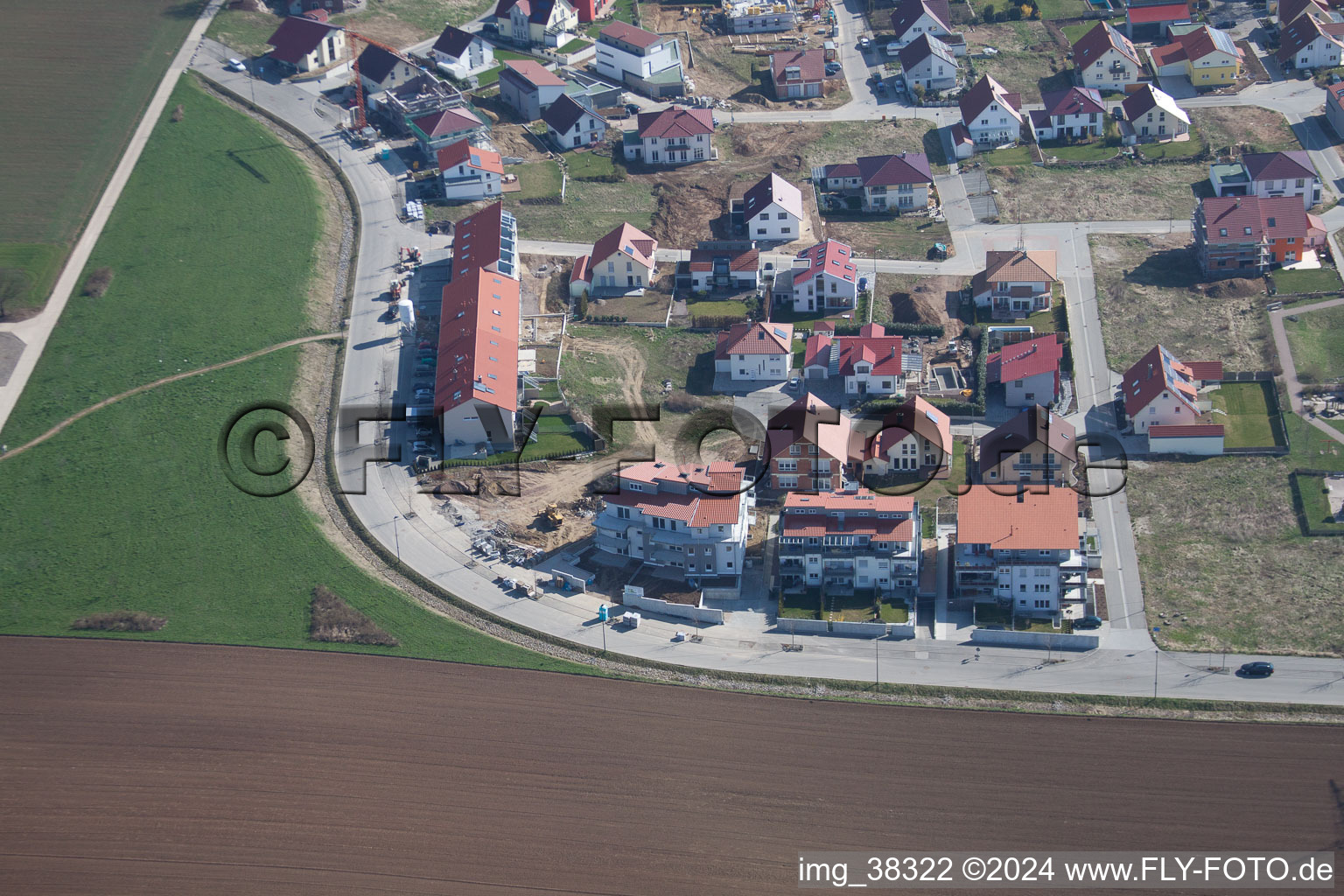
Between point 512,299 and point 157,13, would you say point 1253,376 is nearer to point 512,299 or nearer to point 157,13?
point 512,299

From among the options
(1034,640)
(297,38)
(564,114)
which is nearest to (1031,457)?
(1034,640)

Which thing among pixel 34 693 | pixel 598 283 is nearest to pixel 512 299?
pixel 598 283

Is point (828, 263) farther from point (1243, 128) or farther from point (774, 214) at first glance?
point (1243, 128)

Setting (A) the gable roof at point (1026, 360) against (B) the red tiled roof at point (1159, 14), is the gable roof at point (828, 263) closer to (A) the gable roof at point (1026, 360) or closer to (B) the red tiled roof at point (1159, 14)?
(A) the gable roof at point (1026, 360)

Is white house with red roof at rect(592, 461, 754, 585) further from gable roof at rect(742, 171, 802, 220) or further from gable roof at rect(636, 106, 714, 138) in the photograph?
gable roof at rect(636, 106, 714, 138)

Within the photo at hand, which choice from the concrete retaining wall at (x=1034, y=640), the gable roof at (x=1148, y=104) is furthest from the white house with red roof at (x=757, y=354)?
the gable roof at (x=1148, y=104)
